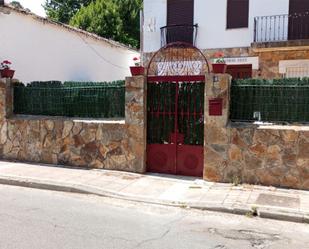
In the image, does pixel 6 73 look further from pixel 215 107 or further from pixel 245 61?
pixel 245 61

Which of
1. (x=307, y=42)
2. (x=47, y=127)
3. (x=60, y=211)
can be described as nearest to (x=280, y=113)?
(x=60, y=211)

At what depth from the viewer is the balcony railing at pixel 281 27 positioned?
1587 cm

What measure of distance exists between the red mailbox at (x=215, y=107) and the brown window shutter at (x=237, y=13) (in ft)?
28.9

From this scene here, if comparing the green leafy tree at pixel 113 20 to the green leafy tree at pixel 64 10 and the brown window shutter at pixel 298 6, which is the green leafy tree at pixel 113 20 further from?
the brown window shutter at pixel 298 6

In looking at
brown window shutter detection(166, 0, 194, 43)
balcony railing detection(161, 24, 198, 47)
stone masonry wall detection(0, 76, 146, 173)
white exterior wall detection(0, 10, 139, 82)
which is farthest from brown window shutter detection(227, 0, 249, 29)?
stone masonry wall detection(0, 76, 146, 173)

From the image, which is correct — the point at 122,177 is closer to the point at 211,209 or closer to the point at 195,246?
Answer: the point at 211,209

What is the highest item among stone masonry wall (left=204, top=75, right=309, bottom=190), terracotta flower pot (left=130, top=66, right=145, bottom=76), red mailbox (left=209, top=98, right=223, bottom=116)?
terracotta flower pot (left=130, top=66, right=145, bottom=76)

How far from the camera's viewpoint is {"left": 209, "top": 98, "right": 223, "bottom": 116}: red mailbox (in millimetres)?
8898

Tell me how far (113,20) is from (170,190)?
77.4 ft

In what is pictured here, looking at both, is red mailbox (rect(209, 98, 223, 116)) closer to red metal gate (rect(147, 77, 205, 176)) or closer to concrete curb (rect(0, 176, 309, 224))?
red metal gate (rect(147, 77, 205, 176))

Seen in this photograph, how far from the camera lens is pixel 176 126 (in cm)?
954

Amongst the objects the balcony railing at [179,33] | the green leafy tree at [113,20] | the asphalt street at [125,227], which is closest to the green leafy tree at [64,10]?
the green leafy tree at [113,20]

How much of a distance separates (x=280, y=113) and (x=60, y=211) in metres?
4.79

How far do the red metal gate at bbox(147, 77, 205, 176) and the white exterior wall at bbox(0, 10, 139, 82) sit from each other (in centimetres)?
630
